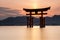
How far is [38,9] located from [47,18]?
187cm

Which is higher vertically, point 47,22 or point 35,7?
point 35,7

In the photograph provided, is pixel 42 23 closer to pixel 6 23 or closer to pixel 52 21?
pixel 52 21

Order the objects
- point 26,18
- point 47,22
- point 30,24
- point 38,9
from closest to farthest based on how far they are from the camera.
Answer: point 38,9, point 30,24, point 26,18, point 47,22

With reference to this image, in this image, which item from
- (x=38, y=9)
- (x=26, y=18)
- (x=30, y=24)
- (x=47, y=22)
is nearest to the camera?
(x=38, y=9)

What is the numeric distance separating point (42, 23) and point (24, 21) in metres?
1.68

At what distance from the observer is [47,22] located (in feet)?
39.1

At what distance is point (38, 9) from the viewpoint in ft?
31.6

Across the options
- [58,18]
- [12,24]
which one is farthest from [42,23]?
[12,24]

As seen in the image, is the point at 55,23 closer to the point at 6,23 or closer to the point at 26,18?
the point at 26,18

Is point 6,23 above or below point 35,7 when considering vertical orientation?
below

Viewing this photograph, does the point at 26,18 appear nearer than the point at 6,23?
Yes

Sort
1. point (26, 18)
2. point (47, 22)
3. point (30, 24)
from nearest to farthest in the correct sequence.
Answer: point (30, 24), point (26, 18), point (47, 22)

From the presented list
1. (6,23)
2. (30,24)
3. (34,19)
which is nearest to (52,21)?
(34,19)

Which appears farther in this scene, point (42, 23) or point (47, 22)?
point (47, 22)
